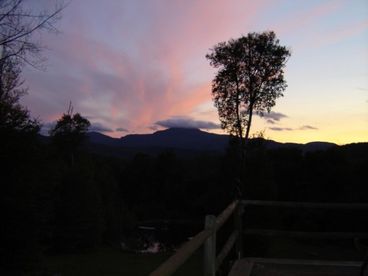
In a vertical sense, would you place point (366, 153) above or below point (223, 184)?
above

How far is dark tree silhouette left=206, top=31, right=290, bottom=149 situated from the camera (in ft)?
93.6

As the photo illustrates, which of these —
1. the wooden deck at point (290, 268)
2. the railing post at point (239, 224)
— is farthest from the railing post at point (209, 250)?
the railing post at point (239, 224)

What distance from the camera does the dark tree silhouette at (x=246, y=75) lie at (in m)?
28.5

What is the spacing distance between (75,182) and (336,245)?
23528 mm

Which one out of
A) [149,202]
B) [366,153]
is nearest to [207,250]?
[366,153]

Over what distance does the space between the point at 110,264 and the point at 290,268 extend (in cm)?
3482

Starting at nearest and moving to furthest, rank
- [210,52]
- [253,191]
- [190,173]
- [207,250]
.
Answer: [207,250], [253,191], [210,52], [190,173]

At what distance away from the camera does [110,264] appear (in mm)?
39594

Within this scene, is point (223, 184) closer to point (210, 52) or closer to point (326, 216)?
point (210, 52)

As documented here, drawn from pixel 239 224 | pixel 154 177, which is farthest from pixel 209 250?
pixel 154 177

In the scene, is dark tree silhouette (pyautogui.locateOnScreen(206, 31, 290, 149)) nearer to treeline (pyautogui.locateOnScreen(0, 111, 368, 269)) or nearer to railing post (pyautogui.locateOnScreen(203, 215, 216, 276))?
treeline (pyautogui.locateOnScreen(0, 111, 368, 269))

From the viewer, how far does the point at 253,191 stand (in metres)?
22.3

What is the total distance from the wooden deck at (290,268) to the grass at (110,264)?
2382 centimetres

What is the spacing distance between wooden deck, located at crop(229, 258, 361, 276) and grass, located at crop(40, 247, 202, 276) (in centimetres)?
2382
